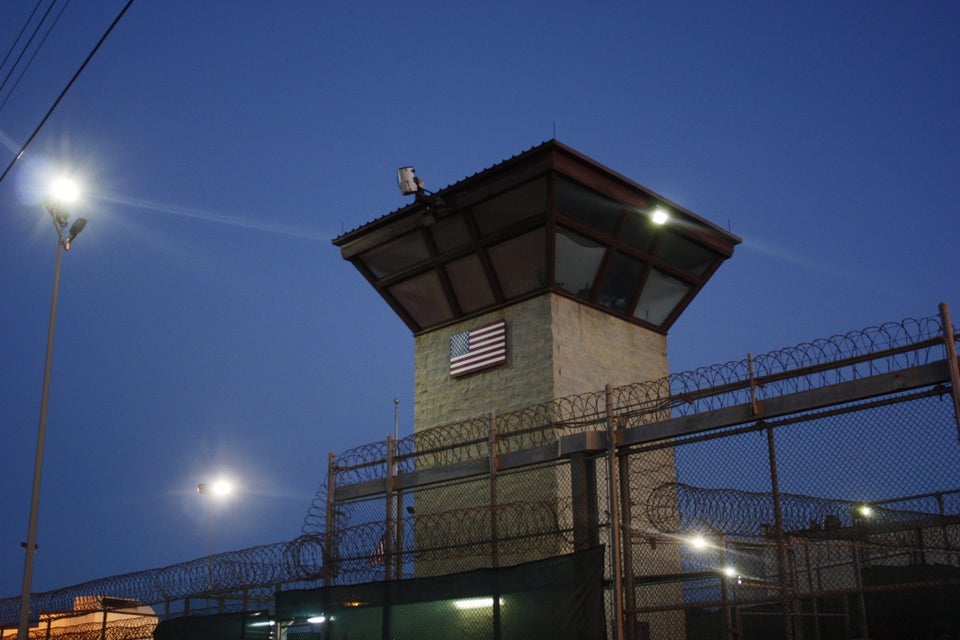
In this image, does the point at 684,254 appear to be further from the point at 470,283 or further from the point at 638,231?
the point at 470,283

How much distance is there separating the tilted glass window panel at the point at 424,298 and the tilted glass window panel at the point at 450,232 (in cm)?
87

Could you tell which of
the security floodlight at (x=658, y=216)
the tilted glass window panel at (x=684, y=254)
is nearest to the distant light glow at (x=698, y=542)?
the security floodlight at (x=658, y=216)

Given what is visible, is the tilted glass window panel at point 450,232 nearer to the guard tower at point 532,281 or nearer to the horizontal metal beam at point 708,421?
the guard tower at point 532,281

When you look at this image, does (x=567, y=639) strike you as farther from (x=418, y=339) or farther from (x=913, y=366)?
(x=418, y=339)

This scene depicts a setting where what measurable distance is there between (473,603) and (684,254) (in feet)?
40.3

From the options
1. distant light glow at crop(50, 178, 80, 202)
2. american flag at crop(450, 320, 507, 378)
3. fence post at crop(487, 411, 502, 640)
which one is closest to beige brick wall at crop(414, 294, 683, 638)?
american flag at crop(450, 320, 507, 378)

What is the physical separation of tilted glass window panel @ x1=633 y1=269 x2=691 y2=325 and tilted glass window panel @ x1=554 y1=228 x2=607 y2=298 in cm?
162

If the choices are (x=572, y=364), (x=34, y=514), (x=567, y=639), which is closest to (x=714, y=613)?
(x=572, y=364)

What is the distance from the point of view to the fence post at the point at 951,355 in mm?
9992

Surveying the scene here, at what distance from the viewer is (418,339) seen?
23.6 m

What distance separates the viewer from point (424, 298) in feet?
75.1

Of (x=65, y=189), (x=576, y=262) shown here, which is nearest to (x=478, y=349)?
(x=576, y=262)

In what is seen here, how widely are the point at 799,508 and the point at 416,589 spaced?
17.5 ft

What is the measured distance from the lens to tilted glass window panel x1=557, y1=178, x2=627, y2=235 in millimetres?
19913
